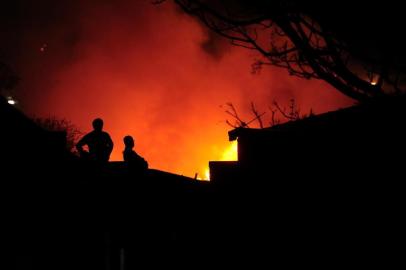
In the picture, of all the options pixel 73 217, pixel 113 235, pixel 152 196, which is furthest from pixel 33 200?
pixel 152 196

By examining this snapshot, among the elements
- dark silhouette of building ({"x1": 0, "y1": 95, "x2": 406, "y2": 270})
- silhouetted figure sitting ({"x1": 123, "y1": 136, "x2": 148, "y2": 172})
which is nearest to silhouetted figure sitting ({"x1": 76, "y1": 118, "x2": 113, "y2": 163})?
silhouetted figure sitting ({"x1": 123, "y1": 136, "x2": 148, "y2": 172})

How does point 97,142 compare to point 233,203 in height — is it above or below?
above

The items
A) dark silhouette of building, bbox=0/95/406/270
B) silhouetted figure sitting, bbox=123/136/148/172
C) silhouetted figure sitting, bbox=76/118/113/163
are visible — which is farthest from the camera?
silhouetted figure sitting, bbox=76/118/113/163

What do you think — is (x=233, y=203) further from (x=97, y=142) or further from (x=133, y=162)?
(x=97, y=142)

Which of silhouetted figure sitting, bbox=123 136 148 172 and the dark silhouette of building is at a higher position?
silhouetted figure sitting, bbox=123 136 148 172

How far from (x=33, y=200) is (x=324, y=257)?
549 centimetres

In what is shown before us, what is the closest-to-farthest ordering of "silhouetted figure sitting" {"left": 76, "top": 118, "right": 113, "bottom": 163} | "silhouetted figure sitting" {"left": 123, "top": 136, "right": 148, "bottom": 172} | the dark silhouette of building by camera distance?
1. the dark silhouette of building
2. "silhouetted figure sitting" {"left": 123, "top": 136, "right": 148, "bottom": 172}
3. "silhouetted figure sitting" {"left": 76, "top": 118, "right": 113, "bottom": 163}

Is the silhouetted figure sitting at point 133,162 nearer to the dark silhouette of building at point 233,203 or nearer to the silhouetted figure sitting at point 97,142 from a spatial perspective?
the dark silhouette of building at point 233,203

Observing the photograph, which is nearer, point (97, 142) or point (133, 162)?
point (133, 162)

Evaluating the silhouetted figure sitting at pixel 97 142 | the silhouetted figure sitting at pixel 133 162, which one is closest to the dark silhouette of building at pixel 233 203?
the silhouetted figure sitting at pixel 133 162

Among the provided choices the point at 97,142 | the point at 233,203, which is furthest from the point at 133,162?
the point at 233,203

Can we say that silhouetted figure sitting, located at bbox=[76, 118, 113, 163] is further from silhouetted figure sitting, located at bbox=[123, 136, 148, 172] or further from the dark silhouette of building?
the dark silhouette of building

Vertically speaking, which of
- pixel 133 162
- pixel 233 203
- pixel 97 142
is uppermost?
pixel 97 142

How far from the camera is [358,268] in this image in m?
7.05
